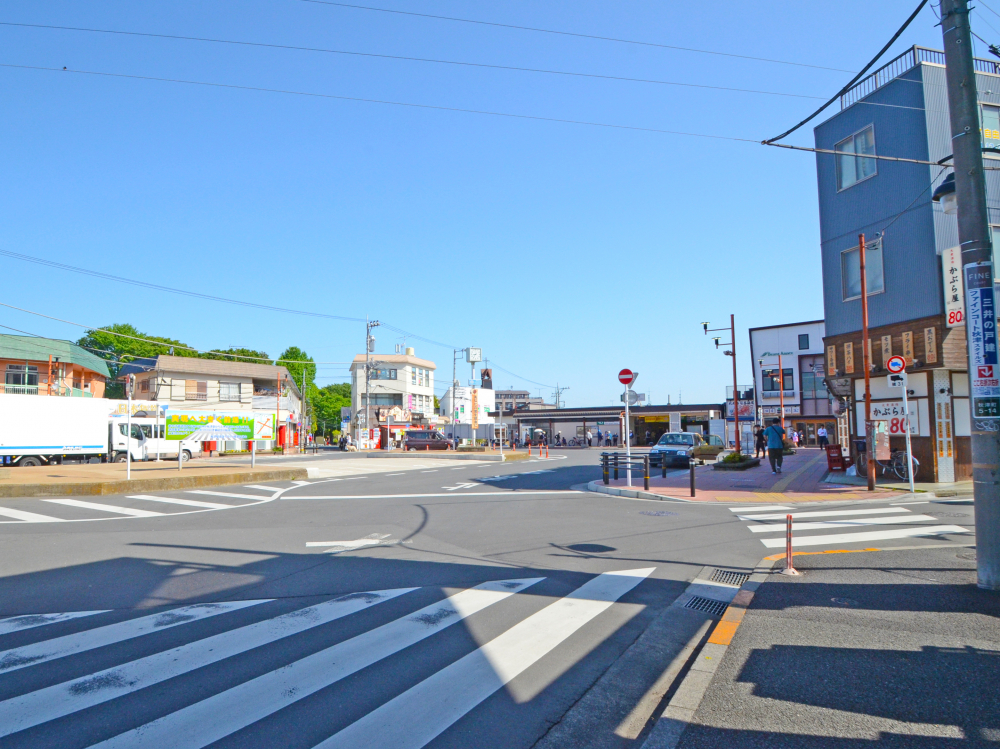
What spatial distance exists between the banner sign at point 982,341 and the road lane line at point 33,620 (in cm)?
893

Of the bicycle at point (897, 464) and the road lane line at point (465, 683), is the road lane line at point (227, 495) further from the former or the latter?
the bicycle at point (897, 464)

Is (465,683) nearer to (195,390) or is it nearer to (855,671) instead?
(855,671)

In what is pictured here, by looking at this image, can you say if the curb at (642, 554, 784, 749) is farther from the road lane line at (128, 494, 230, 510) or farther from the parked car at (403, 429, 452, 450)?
the parked car at (403, 429, 452, 450)

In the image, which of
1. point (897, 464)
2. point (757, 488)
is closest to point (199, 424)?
point (757, 488)

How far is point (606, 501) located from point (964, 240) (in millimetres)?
10105

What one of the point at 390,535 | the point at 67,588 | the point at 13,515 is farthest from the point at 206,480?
the point at 67,588

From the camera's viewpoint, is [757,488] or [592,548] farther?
[757,488]

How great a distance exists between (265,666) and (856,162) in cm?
2214

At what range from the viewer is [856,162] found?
20141 millimetres

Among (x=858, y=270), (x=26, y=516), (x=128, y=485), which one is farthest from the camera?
(x=858, y=270)

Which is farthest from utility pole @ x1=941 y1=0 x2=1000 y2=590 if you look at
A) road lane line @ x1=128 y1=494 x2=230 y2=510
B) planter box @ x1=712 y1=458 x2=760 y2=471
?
planter box @ x1=712 y1=458 x2=760 y2=471

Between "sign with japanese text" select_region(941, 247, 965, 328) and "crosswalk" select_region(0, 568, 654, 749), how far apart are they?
48.7 feet

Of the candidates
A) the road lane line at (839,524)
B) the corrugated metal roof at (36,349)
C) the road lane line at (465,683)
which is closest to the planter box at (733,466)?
the road lane line at (839,524)

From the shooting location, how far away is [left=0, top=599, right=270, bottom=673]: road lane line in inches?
192
